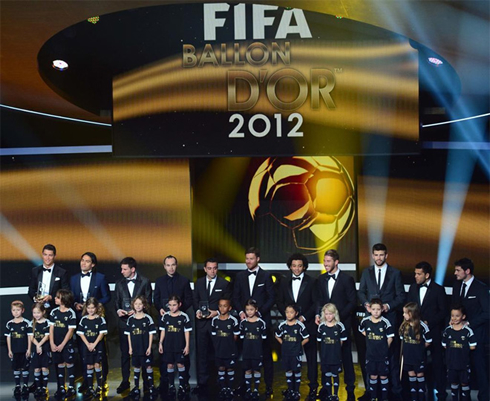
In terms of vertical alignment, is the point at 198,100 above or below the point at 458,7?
below

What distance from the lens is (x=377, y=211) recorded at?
349 inches

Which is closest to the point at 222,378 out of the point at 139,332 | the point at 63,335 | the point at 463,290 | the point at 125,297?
the point at 139,332

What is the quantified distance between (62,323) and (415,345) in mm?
3866

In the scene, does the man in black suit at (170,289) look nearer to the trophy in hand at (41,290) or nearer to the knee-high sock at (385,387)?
the trophy in hand at (41,290)

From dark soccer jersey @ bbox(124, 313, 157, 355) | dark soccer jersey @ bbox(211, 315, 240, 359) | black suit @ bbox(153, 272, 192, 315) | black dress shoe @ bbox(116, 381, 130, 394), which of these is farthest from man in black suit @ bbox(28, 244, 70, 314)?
dark soccer jersey @ bbox(211, 315, 240, 359)

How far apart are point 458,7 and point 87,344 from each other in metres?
5.13

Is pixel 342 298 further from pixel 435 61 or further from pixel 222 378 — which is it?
pixel 435 61

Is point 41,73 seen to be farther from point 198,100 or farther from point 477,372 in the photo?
point 477,372

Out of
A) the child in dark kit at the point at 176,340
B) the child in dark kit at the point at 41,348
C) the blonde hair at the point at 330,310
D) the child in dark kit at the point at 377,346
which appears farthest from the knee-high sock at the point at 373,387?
the child in dark kit at the point at 41,348

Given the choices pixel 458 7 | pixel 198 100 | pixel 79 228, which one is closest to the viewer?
pixel 458 7

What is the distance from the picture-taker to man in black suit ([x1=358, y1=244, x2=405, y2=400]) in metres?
7.52

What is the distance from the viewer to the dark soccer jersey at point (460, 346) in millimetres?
7156

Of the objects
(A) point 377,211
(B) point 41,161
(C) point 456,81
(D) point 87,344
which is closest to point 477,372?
(A) point 377,211

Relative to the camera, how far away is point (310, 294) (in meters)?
7.80
